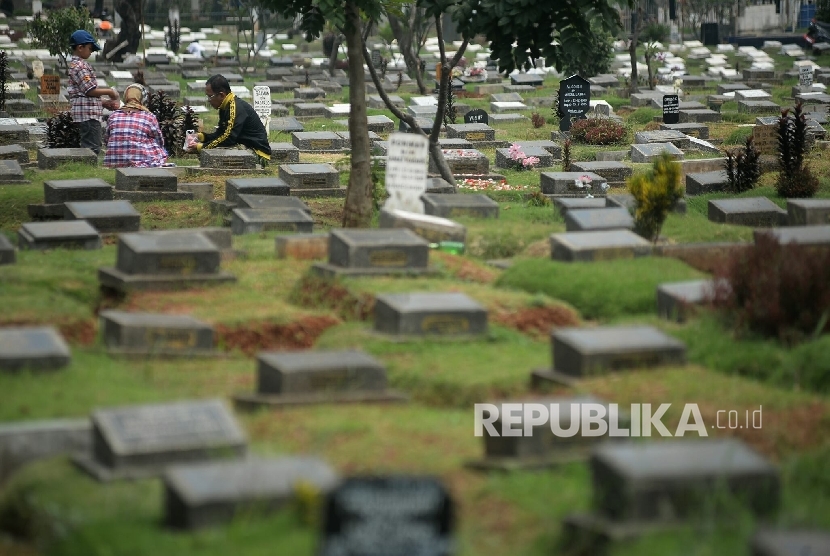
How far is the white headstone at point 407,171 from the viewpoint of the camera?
12188 millimetres

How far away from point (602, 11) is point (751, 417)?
6.10m

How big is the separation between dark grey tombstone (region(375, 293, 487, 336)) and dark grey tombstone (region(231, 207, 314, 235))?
4263 millimetres

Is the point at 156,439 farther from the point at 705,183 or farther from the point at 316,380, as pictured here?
the point at 705,183

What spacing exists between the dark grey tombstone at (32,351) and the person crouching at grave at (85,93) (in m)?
10.1

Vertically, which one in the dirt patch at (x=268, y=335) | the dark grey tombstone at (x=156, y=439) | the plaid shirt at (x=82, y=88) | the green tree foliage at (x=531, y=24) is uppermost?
the green tree foliage at (x=531, y=24)

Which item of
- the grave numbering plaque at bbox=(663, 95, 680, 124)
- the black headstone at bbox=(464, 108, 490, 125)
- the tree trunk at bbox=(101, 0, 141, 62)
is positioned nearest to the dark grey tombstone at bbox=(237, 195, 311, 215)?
the black headstone at bbox=(464, 108, 490, 125)

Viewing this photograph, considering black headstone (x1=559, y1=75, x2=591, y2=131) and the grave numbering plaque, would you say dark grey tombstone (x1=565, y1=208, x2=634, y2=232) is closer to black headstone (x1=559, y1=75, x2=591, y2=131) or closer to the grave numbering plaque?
black headstone (x1=559, y1=75, x2=591, y2=131)

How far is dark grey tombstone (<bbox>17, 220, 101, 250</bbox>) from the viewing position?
11688mm

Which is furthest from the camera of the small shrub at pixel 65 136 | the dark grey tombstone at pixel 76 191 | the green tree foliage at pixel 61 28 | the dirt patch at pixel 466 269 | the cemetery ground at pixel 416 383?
the green tree foliage at pixel 61 28

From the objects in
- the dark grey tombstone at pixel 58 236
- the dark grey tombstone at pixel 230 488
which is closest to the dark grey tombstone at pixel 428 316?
the dark grey tombstone at pixel 230 488

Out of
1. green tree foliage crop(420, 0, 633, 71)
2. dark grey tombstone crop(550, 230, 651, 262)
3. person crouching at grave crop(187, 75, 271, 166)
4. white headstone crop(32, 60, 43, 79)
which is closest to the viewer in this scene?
dark grey tombstone crop(550, 230, 651, 262)

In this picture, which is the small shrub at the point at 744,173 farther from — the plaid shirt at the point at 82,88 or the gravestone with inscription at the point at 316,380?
A: the gravestone with inscription at the point at 316,380

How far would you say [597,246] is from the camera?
11086 mm

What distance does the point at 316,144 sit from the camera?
2128cm
